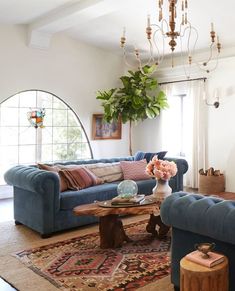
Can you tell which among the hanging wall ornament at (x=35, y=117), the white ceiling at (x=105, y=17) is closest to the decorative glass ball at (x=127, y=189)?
the white ceiling at (x=105, y=17)

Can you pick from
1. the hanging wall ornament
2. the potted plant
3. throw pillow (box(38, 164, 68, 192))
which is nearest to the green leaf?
the potted plant

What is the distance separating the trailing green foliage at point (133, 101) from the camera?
22.2 feet

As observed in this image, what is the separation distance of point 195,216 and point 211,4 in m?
3.66

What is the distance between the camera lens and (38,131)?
6.82m

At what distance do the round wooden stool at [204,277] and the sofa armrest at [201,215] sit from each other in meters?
0.20

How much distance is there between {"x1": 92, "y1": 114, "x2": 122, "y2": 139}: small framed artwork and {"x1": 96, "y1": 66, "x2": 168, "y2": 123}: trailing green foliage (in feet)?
1.35

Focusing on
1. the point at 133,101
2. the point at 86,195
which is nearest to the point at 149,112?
the point at 133,101

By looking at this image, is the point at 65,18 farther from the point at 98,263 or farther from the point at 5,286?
the point at 5,286

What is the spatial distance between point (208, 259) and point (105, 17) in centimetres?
470

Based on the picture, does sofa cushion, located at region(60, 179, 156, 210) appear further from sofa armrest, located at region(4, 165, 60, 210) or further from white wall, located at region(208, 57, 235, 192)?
white wall, located at region(208, 57, 235, 192)

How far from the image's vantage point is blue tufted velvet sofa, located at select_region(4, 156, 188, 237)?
4.06 m

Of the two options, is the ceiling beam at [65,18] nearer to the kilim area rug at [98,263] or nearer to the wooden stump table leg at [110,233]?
the wooden stump table leg at [110,233]

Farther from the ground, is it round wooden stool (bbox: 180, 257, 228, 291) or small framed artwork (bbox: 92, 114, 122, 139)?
small framed artwork (bbox: 92, 114, 122, 139)

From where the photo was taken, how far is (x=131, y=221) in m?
4.71
